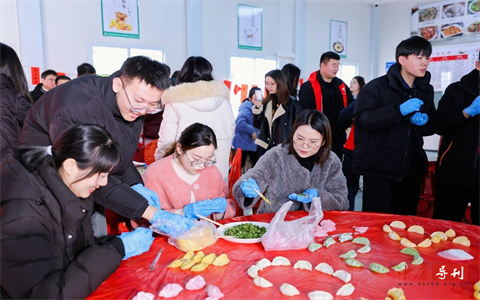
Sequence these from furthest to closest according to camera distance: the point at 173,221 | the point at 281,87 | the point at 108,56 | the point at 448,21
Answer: the point at 448,21
the point at 108,56
the point at 281,87
the point at 173,221

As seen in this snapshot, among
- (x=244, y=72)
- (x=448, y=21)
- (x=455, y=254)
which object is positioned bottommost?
(x=455, y=254)

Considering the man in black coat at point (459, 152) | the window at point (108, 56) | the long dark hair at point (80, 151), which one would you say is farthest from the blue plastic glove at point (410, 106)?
the window at point (108, 56)

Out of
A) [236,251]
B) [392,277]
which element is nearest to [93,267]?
[236,251]

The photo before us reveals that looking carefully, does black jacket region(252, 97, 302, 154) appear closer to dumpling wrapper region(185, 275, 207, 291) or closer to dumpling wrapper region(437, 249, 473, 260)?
dumpling wrapper region(437, 249, 473, 260)

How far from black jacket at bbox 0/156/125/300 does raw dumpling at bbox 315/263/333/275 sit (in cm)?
57

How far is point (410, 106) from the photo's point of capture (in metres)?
2.05

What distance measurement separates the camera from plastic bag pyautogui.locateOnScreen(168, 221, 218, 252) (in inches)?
47.8

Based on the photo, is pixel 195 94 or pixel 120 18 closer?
pixel 195 94

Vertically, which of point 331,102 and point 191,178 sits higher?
point 331,102

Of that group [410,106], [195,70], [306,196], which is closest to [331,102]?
[410,106]

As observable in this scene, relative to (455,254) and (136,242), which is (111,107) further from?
(455,254)

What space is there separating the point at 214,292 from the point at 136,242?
1.17ft

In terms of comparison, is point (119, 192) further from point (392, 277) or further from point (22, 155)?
point (392, 277)

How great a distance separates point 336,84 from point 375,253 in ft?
8.28
